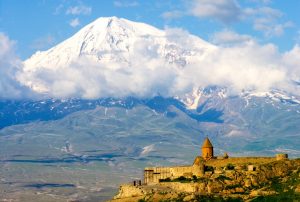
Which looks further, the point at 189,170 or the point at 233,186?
the point at 189,170

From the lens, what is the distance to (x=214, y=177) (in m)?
80.4

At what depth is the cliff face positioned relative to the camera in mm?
74375

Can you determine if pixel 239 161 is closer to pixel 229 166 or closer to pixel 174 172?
pixel 229 166

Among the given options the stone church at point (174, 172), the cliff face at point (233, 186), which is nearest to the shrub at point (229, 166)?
the cliff face at point (233, 186)

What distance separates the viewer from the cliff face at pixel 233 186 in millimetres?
74375

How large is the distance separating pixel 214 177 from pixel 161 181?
812 cm

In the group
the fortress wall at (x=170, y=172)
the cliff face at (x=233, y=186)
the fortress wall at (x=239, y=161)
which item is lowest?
the cliff face at (x=233, y=186)

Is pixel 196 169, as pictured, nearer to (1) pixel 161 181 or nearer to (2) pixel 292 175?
(1) pixel 161 181

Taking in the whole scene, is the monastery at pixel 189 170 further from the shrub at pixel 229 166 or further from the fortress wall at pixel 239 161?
the shrub at pixel 229 166

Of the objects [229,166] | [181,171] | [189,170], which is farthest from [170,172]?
[229,166]

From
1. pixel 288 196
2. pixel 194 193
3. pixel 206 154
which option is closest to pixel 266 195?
pixel 288 196

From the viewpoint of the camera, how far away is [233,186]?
78.4 metres

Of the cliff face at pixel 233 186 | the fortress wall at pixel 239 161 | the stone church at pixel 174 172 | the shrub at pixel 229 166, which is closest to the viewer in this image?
the cliff face at pixel 233 186

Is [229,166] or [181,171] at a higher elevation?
[229,166]
